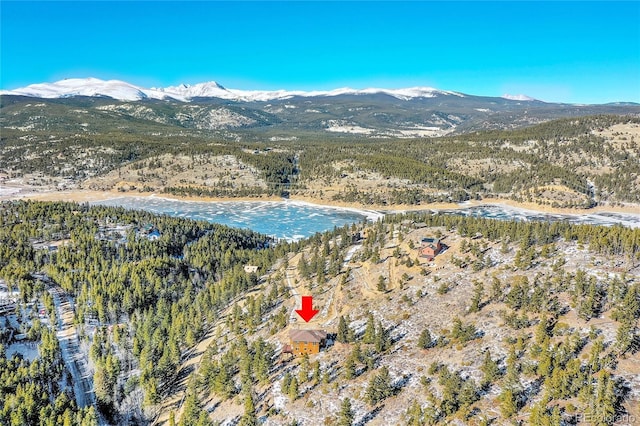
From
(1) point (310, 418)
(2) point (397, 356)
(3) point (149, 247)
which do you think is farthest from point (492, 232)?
(3) point (149, 247)

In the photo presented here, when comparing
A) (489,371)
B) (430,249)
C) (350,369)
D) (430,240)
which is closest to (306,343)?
(350,369)

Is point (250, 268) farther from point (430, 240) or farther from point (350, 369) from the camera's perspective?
point (350, 369)

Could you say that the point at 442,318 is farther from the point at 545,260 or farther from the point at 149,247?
the point at 149,247

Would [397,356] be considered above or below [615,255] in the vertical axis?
below

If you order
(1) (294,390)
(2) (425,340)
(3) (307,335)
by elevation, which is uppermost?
(2) (425,340)

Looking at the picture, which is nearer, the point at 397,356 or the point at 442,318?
the point at 397,356

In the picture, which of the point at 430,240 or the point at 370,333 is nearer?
the point at 370,333

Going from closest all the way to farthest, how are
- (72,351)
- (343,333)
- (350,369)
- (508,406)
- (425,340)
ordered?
(508,406) < (350,369) < (425,340) < (343,333) < (72,351)
